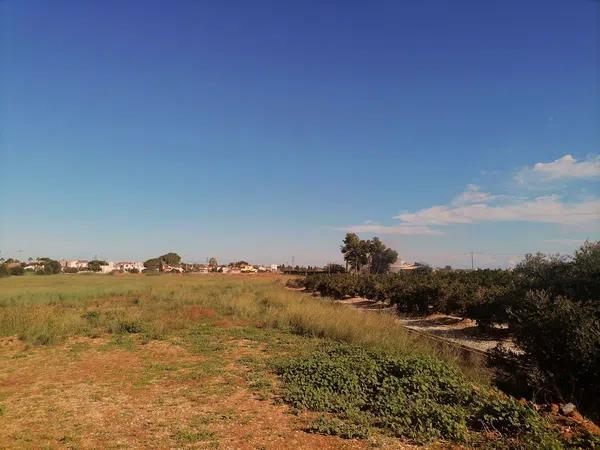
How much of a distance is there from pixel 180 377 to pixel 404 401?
478 centimetres

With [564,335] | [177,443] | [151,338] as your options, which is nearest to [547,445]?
[564,335]

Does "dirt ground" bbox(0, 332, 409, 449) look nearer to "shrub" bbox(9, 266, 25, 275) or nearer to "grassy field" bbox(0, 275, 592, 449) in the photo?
"grassy field" bbox(0, 275, 592, 449)

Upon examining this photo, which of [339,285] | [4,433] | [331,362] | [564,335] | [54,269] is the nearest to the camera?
[4,433]

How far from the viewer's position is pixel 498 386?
786cm

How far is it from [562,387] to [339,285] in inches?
1183

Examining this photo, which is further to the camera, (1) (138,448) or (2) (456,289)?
(2) (456,289)

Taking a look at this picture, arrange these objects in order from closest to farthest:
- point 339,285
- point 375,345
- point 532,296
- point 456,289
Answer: point 532,296
point 375,345
point 456,289
point 339,285

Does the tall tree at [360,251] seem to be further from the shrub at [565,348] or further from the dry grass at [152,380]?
the shrub at [565,348]

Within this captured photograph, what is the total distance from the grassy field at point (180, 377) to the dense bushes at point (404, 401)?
78 mm

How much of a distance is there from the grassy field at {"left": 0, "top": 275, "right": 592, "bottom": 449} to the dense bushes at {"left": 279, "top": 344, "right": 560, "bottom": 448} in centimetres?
8

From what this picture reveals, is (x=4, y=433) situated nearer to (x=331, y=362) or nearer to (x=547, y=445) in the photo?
(x=331, y=362)

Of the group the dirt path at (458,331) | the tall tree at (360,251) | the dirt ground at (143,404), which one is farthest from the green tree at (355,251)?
the dirt ground at (143,404)

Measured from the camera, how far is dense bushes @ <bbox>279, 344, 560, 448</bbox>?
17.0 feet

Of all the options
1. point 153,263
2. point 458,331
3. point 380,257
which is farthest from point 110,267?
point 458,331
